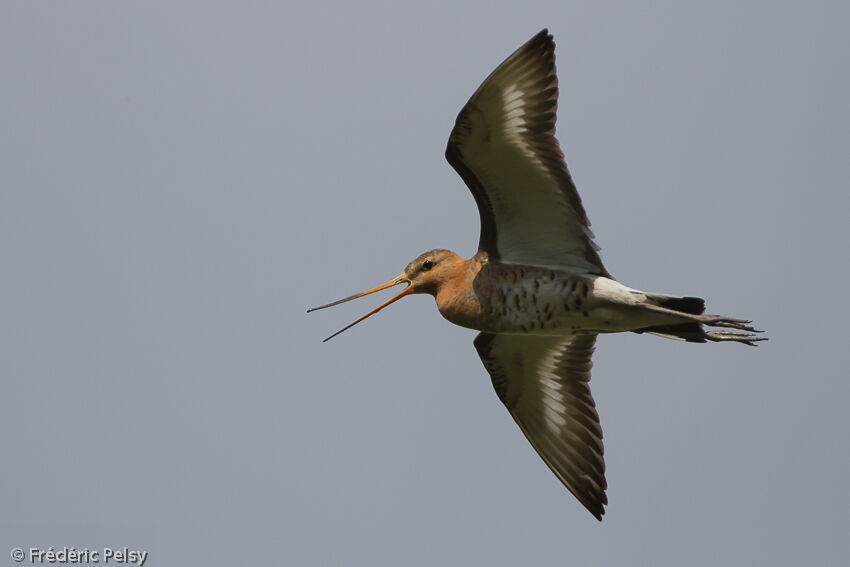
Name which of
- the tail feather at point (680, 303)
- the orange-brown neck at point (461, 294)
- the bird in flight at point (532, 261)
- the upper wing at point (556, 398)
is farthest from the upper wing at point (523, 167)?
the upper wing at point (556, 398)

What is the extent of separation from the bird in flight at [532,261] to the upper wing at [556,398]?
2 centimetres

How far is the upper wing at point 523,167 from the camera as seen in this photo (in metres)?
8.69

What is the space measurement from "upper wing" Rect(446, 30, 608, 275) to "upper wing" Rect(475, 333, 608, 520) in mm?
1252

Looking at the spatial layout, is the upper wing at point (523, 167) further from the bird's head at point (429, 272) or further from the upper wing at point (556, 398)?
the upper wing at point (556, 398)

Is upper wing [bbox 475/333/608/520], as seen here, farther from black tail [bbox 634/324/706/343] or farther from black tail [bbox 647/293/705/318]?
black tail [bbox 647/293/705/318]

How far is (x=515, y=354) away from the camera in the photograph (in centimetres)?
1065

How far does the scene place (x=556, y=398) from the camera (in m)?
10.6

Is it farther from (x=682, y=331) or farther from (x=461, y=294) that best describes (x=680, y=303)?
(x=461, y=294)

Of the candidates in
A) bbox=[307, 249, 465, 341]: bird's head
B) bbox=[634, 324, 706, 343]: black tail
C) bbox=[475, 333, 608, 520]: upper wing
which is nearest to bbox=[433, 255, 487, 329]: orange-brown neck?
bbox=[307, 249, 465, 341]: bird's head

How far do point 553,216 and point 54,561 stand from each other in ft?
19.6

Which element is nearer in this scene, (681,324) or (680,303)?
(680,303)

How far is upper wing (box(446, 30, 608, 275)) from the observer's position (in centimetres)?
869

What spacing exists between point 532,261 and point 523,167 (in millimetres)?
887

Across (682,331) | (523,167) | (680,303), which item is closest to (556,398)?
(682,331)
